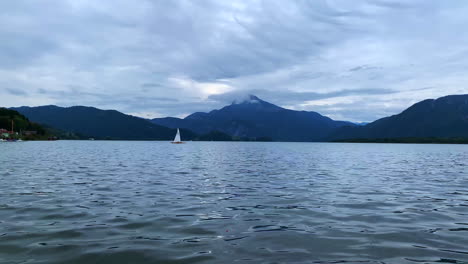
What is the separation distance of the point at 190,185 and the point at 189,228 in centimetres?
1550

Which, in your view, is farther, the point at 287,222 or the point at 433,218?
the point at 433,218

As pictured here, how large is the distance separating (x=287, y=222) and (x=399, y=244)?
562 cm

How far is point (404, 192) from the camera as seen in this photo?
92.7 feet

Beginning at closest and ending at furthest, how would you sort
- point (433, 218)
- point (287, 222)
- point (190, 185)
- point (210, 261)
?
point (210, 261) < point (287, 222) < point (433, 218) < point (190, 185)

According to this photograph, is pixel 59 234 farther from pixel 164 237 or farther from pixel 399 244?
pixel 399 244

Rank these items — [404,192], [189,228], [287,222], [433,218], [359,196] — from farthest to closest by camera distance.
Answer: [404,192] → [359,196] → [433,218] → [287,222] → [189,228]

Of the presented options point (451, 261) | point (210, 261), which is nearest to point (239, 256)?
point (210, 261)

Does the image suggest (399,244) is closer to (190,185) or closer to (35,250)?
(35,250)

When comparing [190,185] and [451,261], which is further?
[190,185]

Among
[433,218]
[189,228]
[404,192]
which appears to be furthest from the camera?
[404,192]

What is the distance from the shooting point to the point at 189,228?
15664 millimetres

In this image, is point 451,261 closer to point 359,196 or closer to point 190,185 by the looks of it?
point 359,196

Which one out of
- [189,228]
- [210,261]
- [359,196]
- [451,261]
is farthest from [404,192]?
[210,261]

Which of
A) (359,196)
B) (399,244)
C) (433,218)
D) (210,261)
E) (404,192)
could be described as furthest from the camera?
(404,192)
